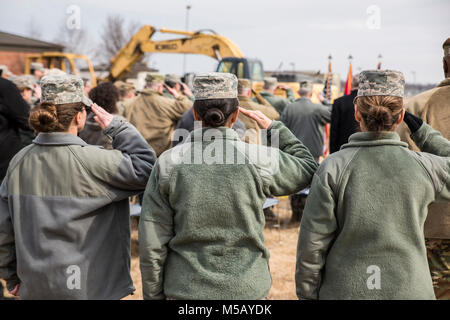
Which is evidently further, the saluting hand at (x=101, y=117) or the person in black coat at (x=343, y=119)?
the person in black coat at (x=343, y=119)

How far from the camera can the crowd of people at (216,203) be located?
2152 millimetres

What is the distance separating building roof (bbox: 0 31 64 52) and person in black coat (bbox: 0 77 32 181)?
1367 inches

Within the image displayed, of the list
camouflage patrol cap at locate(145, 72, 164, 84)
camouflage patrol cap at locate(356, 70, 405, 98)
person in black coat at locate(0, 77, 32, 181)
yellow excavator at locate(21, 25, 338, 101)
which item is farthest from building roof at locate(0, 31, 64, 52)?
camouflage patrol cap at locate(356, 70, 405, 98)

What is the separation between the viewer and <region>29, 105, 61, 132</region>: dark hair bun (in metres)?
2.37

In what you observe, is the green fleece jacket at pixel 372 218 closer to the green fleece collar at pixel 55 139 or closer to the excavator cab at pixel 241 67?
the green fleece collar at pixel 55 139

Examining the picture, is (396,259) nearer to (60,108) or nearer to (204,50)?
(60,108)

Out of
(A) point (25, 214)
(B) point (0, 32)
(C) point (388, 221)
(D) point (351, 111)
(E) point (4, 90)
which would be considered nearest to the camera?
(C) point (388, 221)

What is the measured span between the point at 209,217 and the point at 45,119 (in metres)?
0.99

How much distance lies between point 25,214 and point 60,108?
0.58m

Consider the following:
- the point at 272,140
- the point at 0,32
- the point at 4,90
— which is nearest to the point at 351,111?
the point at 272,140

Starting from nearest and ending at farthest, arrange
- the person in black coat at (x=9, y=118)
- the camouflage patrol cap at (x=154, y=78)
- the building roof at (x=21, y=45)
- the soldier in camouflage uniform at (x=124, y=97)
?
the person in black coat at (x=9, y=118)
the camouflage patrol cap at (x=154, y=78)
the soldier in camouflage uniform at (x=124, y=97)
the building roof at (x=21, y=45)

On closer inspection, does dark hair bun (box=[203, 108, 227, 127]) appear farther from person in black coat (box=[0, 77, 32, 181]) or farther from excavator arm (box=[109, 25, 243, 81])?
excavator arm (box=[109, 25, 243, 81])

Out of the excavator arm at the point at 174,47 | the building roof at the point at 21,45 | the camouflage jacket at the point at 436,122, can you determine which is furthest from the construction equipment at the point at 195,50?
the building roof at the point at 21,45

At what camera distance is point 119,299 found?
2.55 m
